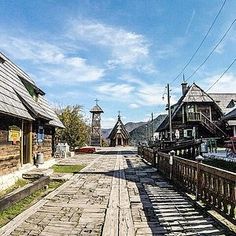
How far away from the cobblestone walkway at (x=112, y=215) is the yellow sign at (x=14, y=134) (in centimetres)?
294

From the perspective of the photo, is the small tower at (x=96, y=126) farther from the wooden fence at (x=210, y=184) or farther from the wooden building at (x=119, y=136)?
the wooden fence at (x=210, y=184)

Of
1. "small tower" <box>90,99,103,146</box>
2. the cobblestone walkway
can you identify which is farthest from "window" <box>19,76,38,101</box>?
"small tower" <box>90,99,103,146</box>

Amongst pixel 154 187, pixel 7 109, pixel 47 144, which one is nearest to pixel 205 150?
pixel 47 144

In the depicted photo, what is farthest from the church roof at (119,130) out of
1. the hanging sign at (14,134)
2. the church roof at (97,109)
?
the hanging sign at (14,134)

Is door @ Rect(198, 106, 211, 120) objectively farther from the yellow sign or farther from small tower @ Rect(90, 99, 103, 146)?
the yellow sign

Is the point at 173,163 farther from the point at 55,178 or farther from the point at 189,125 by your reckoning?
the point at 189,125

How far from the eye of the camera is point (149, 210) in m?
7.09

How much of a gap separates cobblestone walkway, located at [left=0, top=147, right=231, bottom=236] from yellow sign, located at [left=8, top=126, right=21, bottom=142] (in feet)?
9.65

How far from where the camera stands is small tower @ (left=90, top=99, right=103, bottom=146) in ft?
205

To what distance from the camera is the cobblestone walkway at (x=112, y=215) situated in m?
5.50

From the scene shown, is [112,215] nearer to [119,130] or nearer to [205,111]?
[205,111]

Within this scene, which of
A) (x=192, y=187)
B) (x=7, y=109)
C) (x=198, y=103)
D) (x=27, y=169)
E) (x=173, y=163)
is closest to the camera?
(x=192, y=187)

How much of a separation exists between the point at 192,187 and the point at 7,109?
5.93 metres

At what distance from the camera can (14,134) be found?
1187 centimetres
